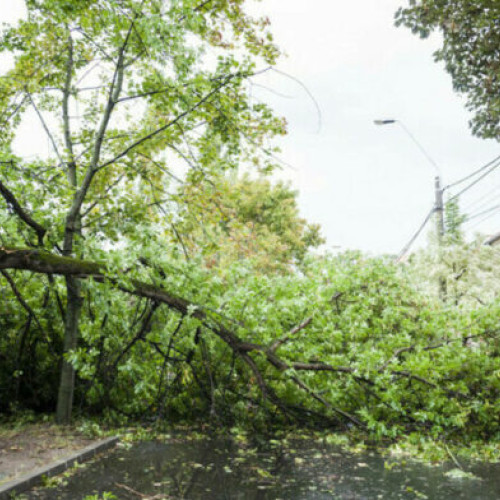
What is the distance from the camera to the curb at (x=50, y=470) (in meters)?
4.89

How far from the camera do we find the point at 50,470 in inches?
218

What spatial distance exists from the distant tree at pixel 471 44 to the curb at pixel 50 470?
1042 centimetres

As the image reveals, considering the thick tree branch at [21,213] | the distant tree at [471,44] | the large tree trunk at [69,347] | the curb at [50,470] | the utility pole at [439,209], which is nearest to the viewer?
the curb at [50,470]

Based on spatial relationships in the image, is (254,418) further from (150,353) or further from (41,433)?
(41,433)

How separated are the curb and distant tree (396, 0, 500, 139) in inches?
410

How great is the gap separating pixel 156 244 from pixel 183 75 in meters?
2.44

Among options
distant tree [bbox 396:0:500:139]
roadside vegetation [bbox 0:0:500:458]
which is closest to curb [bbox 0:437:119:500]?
roadside vegetation [bbox 0:0:500:458]

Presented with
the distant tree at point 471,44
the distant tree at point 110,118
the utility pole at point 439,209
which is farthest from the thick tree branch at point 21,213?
the utility pole at point 439,209

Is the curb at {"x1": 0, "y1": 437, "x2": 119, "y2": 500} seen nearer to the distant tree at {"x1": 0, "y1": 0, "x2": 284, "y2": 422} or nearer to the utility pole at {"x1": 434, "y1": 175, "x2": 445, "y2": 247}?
the distant tree at {"x1": 0, "y1": 0, "x2": 284, "y2": 422}

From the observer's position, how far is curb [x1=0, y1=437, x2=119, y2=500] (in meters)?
4.89

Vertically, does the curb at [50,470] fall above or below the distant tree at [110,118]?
below

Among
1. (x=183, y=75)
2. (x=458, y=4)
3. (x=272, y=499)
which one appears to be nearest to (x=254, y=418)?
(x=272, y=499)

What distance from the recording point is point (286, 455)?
6938 mm

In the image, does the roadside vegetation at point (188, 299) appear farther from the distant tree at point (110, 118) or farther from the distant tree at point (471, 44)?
the distant tree at point (471, 44)
